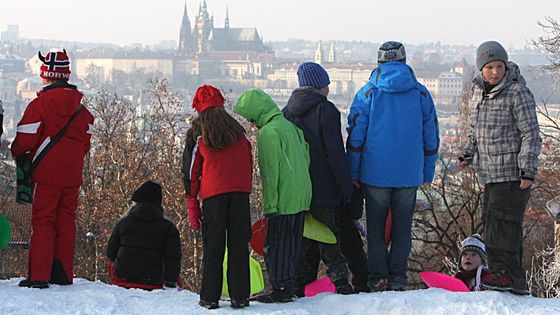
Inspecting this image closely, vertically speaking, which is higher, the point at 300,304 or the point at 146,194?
the point at 146,194

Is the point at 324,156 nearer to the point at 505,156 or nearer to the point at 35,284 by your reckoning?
the point at 505,156

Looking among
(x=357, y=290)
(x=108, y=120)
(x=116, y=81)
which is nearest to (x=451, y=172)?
(x=108, y=120)

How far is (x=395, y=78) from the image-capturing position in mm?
5926

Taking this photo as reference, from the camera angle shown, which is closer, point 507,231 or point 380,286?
point 507,231

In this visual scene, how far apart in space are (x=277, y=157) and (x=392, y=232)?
3.59ft

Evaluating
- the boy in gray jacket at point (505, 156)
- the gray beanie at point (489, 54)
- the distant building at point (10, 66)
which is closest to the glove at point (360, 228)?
the boy in gray jacket at point (505, 156)

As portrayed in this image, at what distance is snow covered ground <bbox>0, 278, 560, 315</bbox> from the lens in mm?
5312

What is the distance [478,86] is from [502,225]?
0.95 metres

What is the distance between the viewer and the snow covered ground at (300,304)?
17.4 feet

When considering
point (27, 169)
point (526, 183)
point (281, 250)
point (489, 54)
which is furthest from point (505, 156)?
point (27, 169)

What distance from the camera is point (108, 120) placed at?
103 feet

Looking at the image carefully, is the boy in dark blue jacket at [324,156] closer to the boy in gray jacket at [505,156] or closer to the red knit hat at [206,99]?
the red knit hat at [206,99]

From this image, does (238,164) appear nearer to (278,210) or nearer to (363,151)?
(278,210)

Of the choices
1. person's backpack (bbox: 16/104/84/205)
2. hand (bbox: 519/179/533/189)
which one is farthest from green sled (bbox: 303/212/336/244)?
person's backpack (bbox: 16/104/84/205)
